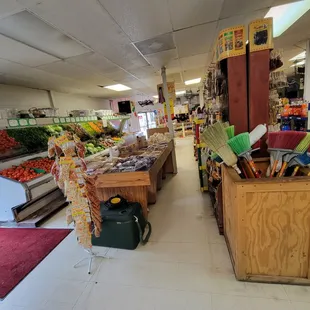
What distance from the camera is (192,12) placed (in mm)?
2490

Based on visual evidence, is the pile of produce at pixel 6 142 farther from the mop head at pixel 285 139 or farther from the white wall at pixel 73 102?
the mop head at pixel 285 139

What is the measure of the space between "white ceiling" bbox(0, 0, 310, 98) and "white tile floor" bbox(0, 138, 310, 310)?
112 inches

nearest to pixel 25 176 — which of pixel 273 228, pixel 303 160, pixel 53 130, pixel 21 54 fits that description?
pixel 53 130

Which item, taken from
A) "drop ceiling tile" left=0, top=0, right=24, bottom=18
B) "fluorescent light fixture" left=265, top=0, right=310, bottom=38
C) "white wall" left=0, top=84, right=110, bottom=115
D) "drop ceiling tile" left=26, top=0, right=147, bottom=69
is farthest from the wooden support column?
"white wall" left=0, top=84, right=110, bottom=115

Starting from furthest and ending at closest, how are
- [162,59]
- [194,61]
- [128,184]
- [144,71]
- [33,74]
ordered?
[144,71] → [194,61] → [162,59] → [33,74] → [128,184]

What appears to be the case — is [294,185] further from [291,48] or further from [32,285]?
[291,48]

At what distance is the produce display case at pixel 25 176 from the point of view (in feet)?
9.93

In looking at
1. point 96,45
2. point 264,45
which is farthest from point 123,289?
point 96,45

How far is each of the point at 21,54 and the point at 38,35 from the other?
77 centimetres

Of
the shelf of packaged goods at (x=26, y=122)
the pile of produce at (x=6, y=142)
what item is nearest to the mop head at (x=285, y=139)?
the shelf of packaged goods at (x=26, y=122)

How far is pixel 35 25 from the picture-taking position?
227 centimetres

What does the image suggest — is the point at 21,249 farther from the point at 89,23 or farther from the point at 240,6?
the point at 240,6

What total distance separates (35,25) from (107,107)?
7.96m

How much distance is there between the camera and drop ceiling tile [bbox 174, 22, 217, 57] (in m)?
3.05
